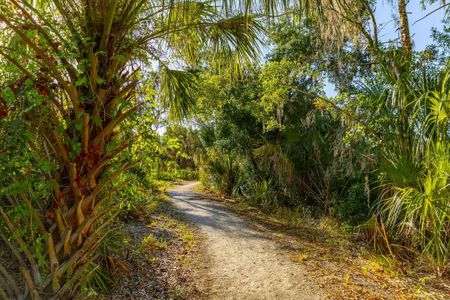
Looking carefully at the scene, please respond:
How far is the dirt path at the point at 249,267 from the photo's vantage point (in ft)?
13.4

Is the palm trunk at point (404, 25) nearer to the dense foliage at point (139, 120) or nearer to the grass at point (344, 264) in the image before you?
the dense foliage at point (139, 120)

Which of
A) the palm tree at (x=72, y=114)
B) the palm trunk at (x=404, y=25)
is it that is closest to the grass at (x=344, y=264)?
the palm tree at (x=72, y=114)

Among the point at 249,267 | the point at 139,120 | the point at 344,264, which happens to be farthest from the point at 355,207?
the point at 139,120

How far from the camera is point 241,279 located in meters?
4.51

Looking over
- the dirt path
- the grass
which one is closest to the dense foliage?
the grass

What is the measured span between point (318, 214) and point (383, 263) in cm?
442

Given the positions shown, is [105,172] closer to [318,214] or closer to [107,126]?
[107,126]

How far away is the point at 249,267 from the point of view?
4.93 meters

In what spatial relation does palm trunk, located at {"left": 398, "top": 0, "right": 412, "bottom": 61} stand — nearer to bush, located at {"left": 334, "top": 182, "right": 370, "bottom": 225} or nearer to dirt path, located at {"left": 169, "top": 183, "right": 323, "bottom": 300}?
bush, located at {"left": 334, "top": 182, "right": 370, "bottom": 225}

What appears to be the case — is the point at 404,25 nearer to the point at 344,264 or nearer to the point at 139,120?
the point at 344,264

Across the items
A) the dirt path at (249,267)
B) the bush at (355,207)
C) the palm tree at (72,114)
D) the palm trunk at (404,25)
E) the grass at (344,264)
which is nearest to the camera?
the palm tree at (72,114)

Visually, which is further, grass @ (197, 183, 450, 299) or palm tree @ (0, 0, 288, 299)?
grass @ (197, 183, 450, 299)

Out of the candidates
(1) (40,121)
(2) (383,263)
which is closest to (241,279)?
(2) (383,263)

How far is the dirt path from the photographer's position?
13.4 feet
